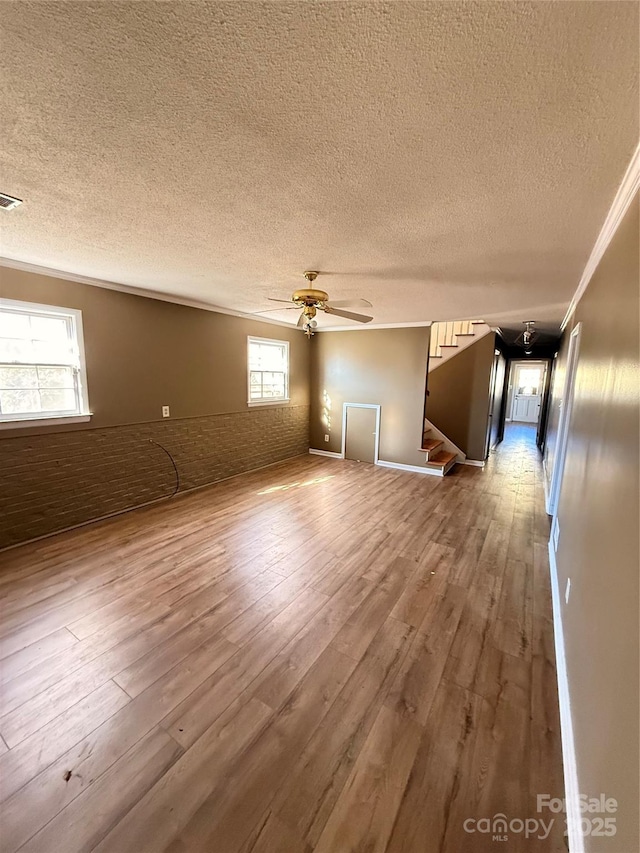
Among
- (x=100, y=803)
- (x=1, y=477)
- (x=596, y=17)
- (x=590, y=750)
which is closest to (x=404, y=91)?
(x=596, y=17)

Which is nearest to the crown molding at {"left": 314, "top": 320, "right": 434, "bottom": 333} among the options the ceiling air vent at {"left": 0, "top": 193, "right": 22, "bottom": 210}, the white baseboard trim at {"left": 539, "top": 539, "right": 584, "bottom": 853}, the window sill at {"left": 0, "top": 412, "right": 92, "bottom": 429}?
the window sill at {"left": 0, "top": 412, "right": 92, "bottom": 429}

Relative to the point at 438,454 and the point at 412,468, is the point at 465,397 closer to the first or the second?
the point at 438,454

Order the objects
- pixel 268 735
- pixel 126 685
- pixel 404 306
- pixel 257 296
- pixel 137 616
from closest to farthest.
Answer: pixel 268 735 < pixel 126 685 < pixel 137 616 < pixel 257 296 < pixel 404 306

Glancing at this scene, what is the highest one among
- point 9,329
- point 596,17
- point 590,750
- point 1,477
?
point 596,17

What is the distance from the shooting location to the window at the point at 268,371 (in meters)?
5.24

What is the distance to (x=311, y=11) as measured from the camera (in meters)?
0.78

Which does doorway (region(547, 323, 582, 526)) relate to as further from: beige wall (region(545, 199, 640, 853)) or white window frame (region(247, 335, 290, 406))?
white window frame (region(247, 335, 290, 406))

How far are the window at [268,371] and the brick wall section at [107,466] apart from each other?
1.18ft

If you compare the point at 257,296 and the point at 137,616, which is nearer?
the point at 137,616

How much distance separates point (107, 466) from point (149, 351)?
1.35 metres

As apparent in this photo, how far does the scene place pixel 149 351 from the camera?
378cm

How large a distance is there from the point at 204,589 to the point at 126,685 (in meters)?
0.76

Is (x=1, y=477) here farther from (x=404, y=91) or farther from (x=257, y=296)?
(x=404, y=91)

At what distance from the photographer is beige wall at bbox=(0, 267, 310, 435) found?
316 centimetres
